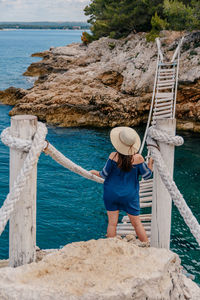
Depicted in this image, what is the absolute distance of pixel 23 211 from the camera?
2.75 metres

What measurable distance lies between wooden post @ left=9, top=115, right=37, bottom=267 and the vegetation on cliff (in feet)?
49.8

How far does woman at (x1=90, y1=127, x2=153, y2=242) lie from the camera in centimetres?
332

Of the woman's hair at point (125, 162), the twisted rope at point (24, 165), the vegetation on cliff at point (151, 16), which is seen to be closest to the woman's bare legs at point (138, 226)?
the woman's hair at point (125, 162)

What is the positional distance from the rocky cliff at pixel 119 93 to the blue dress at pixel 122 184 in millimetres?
12202

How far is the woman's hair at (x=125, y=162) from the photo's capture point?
3.38m

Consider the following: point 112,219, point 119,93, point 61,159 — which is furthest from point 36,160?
point 119,93

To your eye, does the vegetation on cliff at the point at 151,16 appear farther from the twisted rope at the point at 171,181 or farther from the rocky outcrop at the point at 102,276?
the rocky outcrop at the point at 102,276

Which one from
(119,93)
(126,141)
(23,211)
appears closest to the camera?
(23,211)

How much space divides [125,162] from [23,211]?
1.13 metres

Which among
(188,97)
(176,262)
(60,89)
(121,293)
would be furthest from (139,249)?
(60,89)

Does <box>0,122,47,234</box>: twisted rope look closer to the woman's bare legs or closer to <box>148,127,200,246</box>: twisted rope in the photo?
<box>148,127,200,246</box>: twisted rope

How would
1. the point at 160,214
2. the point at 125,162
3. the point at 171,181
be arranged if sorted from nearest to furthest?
1. the point at 171,181
2. the point at 160,214
3. the point at 125,162

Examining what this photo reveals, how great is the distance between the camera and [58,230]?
736 cm

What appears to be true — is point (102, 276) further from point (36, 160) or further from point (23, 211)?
point (36, 160)
